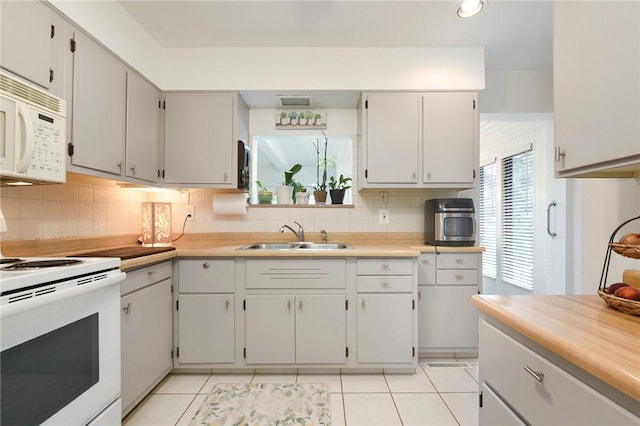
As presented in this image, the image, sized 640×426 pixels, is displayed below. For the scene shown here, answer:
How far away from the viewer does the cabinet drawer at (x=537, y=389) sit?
2.02ft

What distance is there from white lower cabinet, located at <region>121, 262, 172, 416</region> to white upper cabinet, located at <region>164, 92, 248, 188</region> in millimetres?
792

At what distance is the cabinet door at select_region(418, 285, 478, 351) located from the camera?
7.55ft

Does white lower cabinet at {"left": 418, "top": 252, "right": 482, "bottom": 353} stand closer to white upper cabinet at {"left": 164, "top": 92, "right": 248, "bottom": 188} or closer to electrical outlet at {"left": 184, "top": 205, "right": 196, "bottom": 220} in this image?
white upper cabinet at {"left": 164, "top": 92, "right": 248, "bottom": 188}

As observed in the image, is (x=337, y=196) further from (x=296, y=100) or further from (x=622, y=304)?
(x=622, y=304)

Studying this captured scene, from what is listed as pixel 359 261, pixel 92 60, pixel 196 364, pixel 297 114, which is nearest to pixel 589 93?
pixel 359 261

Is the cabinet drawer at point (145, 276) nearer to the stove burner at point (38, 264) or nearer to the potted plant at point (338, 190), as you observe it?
the stove burner at point (38, 264)

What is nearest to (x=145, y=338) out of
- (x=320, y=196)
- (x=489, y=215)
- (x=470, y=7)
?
(x=320, y=196)

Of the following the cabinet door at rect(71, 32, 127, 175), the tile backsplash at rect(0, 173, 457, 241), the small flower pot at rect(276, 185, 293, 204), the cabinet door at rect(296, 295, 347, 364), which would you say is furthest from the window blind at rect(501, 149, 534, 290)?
the cabinet door at rect(71, 32, 127, 175)

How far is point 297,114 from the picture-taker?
2756 millimetres

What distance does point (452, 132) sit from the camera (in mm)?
2377

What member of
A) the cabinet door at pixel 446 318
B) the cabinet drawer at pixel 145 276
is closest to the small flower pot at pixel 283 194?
the cabinet drawer at pixel 145 276

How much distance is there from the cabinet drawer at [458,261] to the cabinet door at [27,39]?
267 centimetres

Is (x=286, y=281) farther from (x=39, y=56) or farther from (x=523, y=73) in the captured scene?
(x=523, y=73)

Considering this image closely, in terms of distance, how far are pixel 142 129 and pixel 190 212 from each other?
2.75 feet
